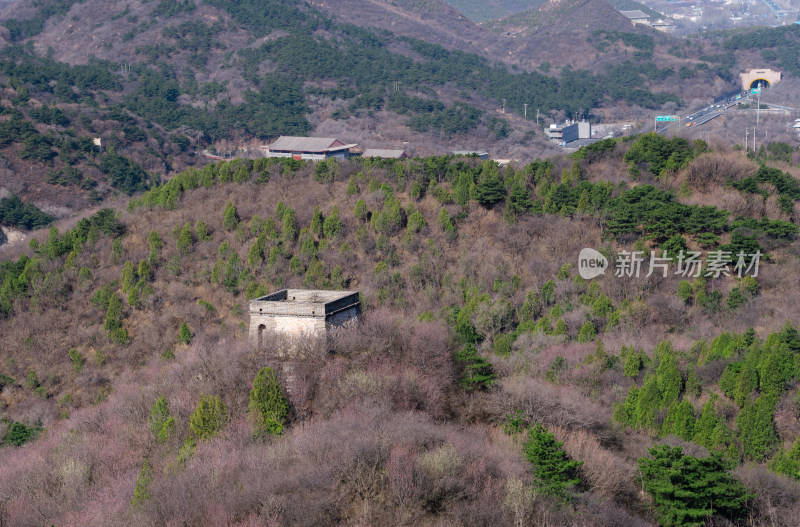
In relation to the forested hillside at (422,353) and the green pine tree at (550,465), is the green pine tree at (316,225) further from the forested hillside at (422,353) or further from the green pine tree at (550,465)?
the green pine tree at (550,465)

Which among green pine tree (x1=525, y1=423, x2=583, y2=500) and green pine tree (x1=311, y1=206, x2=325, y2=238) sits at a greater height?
green pine tree (x1=311, y1=206, x2=325, y2=238)

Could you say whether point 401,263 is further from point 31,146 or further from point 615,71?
point 615,71

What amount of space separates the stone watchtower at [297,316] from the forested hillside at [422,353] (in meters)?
0.55

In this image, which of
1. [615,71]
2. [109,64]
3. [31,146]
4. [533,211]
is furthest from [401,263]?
[615,71]

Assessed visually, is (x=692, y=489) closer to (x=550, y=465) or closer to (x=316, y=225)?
(x=550, y=465)

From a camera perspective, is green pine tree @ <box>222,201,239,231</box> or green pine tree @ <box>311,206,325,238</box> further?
green pine tree @ <box>222,201,239,231</box>

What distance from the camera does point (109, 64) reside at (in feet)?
256

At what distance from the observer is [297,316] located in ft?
74.7

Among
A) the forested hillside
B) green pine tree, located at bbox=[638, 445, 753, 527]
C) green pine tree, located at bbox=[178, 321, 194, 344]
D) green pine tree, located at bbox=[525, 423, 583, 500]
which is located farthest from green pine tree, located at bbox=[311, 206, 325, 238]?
green pine tree, located at bbox=[638, 445, 753, 527]

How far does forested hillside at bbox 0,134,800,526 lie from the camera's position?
1712cm

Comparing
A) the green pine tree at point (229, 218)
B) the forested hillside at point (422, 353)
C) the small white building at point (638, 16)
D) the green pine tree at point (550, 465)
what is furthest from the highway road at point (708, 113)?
the small white building at point (638, 16)

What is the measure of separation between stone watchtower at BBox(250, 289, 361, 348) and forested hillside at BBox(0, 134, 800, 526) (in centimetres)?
55

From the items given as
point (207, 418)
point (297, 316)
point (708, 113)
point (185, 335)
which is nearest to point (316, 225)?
point (185, 335)

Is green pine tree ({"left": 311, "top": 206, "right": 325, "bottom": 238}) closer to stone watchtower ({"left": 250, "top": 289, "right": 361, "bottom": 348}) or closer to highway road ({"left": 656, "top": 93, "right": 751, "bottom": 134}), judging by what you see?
stone watchtower ({"left": 250, "top": 289, "right": 361, "bottom": 348})
